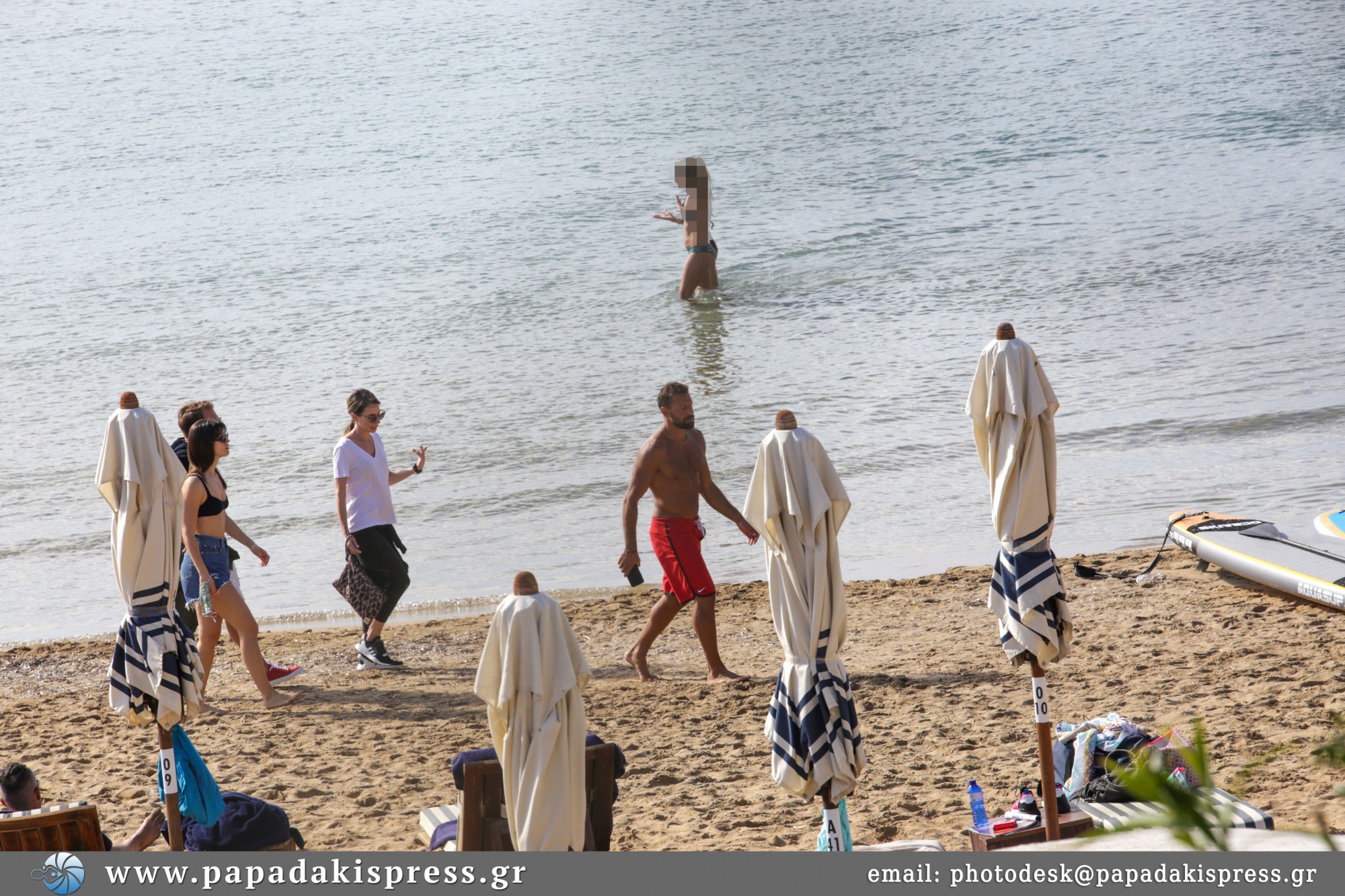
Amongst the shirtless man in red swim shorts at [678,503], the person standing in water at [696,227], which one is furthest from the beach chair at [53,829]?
the person standing in water at [696,227]

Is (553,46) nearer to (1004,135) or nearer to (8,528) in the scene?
(1004,135)

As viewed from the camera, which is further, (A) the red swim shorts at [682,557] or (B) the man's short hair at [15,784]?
(A) the red swim shorts at [682,557]

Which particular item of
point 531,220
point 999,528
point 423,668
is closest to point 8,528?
point 423,668

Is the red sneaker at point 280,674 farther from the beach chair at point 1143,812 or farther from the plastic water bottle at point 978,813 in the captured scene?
the beach chair at point 1143,812

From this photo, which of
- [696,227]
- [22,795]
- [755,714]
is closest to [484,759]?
[22,795]

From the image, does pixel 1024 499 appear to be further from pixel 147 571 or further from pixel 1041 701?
pixel 147 571

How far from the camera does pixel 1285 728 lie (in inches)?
211

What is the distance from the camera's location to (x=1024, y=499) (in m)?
4.25

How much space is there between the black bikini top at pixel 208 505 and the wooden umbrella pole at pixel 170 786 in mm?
2278

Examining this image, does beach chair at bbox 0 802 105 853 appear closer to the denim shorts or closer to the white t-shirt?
the denim shorts

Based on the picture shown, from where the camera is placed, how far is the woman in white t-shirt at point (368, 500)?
730 centimetres

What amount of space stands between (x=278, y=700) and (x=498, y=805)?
11.5 feet

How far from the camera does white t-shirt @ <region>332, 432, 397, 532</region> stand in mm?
7301

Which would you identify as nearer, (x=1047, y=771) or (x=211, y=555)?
(x=1047, y=771)
